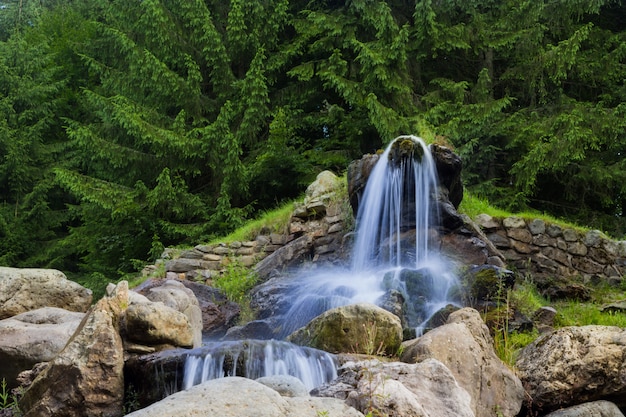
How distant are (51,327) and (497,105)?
10413 millimetres

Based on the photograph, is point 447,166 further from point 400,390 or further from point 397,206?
A: point 400,390

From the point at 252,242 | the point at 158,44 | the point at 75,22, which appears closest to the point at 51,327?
the point at 252,242

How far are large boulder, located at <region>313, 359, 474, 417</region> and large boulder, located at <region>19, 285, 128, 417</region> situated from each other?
1.50 meters

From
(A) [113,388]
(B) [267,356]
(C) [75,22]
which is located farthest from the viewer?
(C) [75,22]

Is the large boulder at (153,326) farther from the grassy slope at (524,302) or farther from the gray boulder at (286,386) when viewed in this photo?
the grassy slope at (524,302)

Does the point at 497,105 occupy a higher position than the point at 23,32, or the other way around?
the point at 23,32

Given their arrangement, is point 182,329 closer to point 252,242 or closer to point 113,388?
point 113,388

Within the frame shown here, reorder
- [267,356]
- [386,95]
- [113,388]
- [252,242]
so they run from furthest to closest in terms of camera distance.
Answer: [386,95] < [252,242] < [267,356] < [113,388]

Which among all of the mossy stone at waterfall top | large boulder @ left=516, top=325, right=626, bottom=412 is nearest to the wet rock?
the mossy stone at waterfall top

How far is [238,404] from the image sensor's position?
2986 millimetres

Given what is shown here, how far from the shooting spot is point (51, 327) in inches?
215

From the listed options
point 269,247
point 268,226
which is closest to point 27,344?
point 269,247

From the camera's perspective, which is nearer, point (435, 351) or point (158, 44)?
point (435, 351)

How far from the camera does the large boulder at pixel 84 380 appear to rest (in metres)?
4.08
